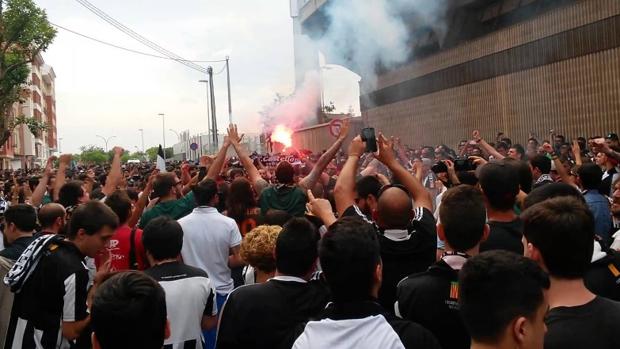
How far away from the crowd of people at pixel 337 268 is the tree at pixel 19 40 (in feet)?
90.2

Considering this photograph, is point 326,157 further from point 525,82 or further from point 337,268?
point 525,82

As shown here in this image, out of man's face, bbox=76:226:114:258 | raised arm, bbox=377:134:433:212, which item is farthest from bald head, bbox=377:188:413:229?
man's face, bbox=76:226:114:258

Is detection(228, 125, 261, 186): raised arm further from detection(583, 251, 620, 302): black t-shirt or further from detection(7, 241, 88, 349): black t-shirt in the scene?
detection(583, 251, 620, 302): black t-shirt

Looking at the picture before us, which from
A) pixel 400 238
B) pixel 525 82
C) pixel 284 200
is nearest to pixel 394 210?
pixel 400 238

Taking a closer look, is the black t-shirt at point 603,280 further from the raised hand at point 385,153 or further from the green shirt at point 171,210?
the green shirt at point 171,210

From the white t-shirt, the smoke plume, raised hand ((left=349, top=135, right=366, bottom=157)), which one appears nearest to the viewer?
raised hand ((left=349, top=135, right=366, bottom=157))

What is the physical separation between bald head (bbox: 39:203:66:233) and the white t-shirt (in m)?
1.06

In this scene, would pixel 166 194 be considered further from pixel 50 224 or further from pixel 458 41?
pixel 458 41

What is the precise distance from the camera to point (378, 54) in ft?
98.5

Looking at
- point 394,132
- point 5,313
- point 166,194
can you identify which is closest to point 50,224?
point 5,313

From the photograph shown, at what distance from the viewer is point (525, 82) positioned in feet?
66.3

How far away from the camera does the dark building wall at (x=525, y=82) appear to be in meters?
16.8

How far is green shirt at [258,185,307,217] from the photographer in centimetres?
604

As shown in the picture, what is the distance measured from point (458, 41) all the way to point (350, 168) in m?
21.4
